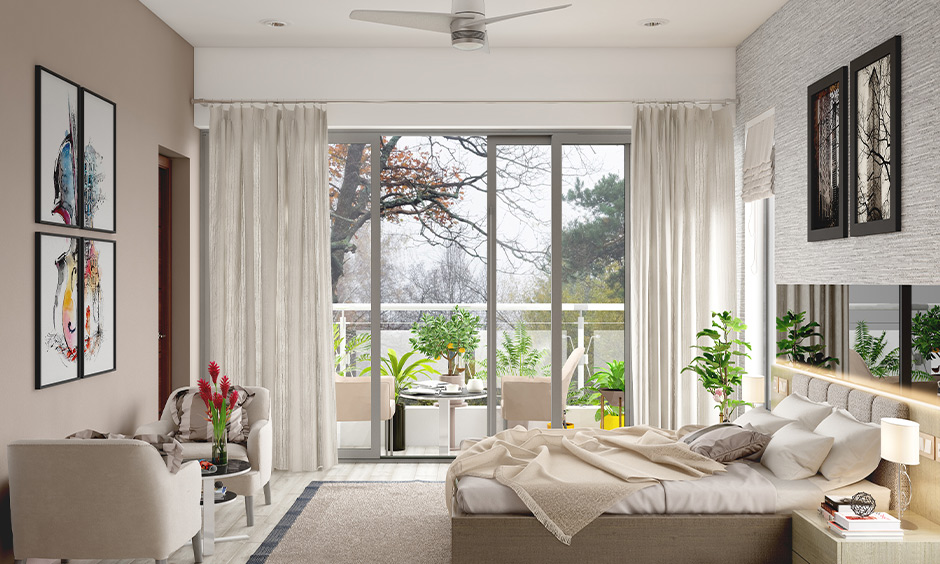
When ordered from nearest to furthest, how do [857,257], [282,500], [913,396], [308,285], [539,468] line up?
[913,396]
[539,468]
[857,257]
[282,500]
[308,285]

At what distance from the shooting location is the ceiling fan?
346 centimetres

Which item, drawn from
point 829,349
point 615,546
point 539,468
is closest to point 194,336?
point 539,468

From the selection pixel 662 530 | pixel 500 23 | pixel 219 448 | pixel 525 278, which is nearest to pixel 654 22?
pixel 500 23

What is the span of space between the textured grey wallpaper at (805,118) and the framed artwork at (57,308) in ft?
13.2

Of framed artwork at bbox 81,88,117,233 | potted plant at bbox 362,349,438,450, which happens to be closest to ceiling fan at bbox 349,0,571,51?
framed artwork at bbox 81,88,117,233

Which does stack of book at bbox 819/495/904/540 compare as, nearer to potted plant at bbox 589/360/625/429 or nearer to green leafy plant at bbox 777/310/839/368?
green leafy plant at bbox 777/310/839/368

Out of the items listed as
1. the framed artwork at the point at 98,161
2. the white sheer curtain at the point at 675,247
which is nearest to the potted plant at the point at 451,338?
the white sheer curtain at the point at 675,247

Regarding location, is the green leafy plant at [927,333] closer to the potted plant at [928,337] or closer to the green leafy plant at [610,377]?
the potted plant at [928,337]

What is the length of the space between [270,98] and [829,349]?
13.6 ft

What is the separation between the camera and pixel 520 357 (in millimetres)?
5977

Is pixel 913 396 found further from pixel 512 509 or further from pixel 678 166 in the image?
pixel 678 166

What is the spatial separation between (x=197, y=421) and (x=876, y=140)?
4.07 metres

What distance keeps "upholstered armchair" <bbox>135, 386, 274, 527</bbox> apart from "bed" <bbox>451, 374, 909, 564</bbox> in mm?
1390

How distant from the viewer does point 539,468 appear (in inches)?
143
